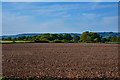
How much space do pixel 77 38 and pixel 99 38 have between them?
771 cm

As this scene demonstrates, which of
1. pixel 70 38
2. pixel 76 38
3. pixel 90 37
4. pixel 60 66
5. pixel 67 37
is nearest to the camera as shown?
pixel 60 66

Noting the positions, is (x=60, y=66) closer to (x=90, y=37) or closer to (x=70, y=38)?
(x=90, y=37)

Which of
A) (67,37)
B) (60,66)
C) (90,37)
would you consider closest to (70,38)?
(67,37)

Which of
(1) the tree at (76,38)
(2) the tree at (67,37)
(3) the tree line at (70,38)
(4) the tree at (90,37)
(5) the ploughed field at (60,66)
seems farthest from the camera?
(2) the tree at (67,37)

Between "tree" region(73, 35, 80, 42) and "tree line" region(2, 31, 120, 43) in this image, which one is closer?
"tree line" region(2, 31, 120, 43)

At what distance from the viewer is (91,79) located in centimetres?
889

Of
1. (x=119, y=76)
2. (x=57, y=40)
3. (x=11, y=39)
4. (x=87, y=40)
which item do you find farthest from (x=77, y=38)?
(x=119, y=76)

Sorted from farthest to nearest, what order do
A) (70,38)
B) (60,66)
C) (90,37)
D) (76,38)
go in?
(70,38), (76,38), (90,37), (60,66)

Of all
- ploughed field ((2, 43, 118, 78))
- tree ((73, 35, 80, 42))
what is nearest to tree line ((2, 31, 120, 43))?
tree ((73, 35, 80, 42))

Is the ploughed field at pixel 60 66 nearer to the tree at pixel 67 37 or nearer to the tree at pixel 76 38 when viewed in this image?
the tree at pixel 76 38

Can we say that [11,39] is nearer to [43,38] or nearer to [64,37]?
[43,38]

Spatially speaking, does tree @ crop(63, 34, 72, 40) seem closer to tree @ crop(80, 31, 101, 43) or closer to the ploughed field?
tree @ crop(80, 31, 101, 43)

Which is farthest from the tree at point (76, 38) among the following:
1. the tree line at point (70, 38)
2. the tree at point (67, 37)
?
the tree at point (67, 37)

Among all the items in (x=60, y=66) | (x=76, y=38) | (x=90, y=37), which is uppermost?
(x=90, y=37)
